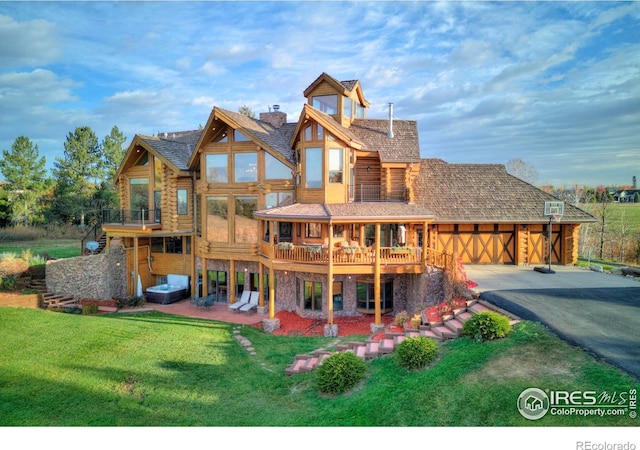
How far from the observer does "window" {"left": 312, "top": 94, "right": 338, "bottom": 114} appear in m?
20.8

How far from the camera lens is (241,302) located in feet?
65.1

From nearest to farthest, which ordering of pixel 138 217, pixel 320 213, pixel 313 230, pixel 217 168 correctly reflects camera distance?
1. pixel 320 213
2. pixel 313 230
3. pixel 217 168
4. pixel 138 217

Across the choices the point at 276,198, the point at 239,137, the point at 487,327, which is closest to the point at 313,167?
the point at 276,198

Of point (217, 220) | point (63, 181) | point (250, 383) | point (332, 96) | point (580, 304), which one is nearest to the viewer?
point (250, 383)

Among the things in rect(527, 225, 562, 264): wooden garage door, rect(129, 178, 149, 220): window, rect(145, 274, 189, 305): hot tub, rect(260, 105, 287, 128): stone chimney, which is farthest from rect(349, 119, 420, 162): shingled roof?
rect(145, 274, 189, 305): hot tub

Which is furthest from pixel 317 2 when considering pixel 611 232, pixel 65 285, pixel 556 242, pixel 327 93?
pixel 611 232

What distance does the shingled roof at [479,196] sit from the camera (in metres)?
18.7

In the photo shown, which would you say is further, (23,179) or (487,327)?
(23,179)

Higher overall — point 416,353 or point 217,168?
point 217,168

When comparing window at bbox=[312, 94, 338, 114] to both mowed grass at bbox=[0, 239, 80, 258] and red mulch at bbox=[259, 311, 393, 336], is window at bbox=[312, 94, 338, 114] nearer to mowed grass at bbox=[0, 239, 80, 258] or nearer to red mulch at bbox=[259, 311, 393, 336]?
red mulch at bbox=[259, 311, 393, 336]

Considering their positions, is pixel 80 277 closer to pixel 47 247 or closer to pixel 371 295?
pixel 47 247

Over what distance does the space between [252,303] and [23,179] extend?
98.1 feet

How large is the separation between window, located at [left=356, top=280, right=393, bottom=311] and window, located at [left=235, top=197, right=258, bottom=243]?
5.96 meters

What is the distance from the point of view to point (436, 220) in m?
18.5
